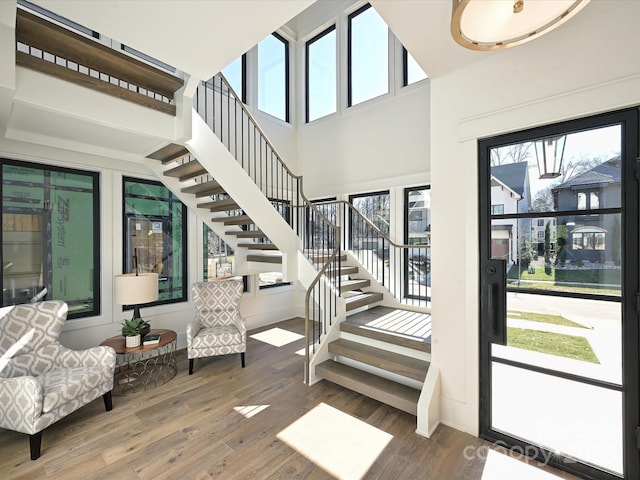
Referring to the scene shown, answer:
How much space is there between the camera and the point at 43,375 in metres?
2.44

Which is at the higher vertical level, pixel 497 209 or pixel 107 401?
pixel 497 209

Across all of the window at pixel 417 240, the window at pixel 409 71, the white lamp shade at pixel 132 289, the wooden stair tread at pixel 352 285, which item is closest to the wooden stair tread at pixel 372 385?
the wooden stair tread at pixel 352 285

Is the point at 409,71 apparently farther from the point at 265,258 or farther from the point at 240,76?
the point at 265,258

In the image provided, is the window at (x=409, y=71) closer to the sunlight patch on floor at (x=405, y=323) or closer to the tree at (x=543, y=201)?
the tree at (x=543, y=201)

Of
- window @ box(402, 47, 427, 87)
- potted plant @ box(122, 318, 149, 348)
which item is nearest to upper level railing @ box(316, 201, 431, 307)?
window @ box(402, 47, 427, 87)

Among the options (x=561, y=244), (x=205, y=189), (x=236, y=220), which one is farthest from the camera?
(x=236, y=220)

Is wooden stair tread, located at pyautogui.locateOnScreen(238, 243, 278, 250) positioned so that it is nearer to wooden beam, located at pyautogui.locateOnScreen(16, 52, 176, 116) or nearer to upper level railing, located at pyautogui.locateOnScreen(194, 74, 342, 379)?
upper level railing, located at pyautogui.locateOnScreen(194, 74, 342, 379)

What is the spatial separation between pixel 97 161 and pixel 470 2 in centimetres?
404

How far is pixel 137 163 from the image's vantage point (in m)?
3.72

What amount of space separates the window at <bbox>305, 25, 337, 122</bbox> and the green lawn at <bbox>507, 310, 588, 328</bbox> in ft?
15.7

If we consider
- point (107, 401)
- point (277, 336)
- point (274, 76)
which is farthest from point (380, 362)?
point (274, 76)

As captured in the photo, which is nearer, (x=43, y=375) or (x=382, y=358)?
(x=43, y=375)

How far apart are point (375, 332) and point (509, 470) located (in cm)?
145

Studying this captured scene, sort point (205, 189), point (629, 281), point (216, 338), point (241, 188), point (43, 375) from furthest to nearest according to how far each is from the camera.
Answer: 1. point (205, 189)
2. point (216, 338)
3. point (241, 188)
4. point (43, 375)
5. point (629, 281)
